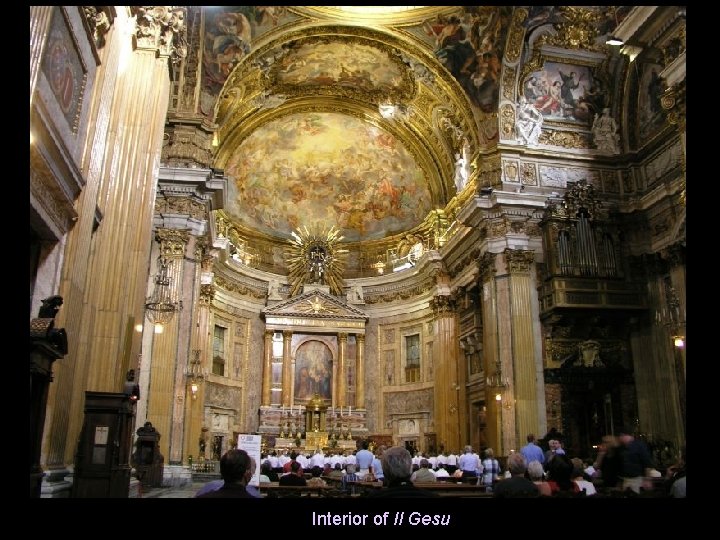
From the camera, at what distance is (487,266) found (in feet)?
58.5

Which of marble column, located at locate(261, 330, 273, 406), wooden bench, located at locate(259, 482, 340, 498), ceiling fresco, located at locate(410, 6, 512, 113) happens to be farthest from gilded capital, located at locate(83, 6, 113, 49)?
marble column, located at locate(261, 330, 273, 406)

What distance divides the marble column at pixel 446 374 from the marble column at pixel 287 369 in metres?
5.85

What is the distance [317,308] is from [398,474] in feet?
71.1

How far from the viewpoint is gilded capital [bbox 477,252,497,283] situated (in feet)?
57.9

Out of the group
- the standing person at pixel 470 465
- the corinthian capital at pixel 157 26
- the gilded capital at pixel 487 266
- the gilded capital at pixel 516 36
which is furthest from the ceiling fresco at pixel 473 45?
the corinthian capital at pixel 157 26

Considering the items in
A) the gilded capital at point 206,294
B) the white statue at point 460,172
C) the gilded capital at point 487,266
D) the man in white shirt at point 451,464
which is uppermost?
the white statue at point 460,172

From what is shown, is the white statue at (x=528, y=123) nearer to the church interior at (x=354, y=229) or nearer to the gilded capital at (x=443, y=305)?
the church interior at (x=354, y=229)

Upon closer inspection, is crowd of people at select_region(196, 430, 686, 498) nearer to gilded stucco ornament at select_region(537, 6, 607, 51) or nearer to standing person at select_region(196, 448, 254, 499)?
standing person at select_region(196, 448, 254, 499)

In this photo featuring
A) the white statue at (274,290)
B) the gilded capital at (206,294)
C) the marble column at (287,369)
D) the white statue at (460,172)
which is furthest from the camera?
the white statue at (274,290)

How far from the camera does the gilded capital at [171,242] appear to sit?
1555 cm

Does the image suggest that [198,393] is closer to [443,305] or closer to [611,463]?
[443,305]

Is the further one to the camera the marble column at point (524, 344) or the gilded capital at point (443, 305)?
the gilded capital at point (443, 305)

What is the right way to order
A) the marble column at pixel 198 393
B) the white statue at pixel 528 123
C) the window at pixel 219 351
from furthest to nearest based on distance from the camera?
the window at pixel 219 351 < the white statue at pixel 528 123 < the marble column at pixel 198 393

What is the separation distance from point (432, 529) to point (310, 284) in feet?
74.2
